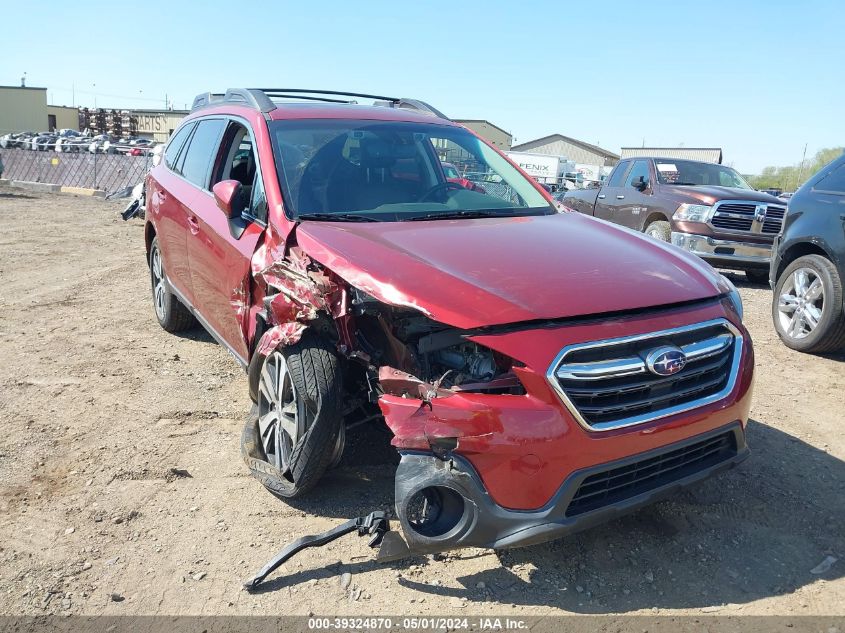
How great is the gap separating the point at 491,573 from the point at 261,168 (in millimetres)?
2407

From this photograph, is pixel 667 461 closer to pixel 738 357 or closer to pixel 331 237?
pixel 738 357

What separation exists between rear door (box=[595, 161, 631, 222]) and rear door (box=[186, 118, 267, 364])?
771 centimetres

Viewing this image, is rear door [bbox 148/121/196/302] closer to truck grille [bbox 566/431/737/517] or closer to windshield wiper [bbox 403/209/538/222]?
windshield wiper [bbox 403/209/538/222]

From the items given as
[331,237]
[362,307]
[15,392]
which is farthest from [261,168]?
[15,392]

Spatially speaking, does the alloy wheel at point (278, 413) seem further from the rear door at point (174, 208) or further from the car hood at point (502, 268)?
the rear door at point (174, 208)

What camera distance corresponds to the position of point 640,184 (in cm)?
1031

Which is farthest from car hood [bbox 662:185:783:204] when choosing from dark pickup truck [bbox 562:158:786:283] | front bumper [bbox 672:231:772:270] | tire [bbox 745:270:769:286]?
tire [bbox 745:270:769:286]

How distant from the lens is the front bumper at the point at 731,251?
351 inches

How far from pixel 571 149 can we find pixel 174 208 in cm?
6945

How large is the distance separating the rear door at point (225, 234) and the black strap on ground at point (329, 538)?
4.48 feet

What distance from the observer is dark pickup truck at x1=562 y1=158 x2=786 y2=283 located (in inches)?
353

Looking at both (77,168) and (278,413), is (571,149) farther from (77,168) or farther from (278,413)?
(278,413)

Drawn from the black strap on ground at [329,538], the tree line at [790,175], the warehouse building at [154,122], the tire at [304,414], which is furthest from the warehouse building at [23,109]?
the black strap on ground at [329,538]

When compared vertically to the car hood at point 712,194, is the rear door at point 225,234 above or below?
below
